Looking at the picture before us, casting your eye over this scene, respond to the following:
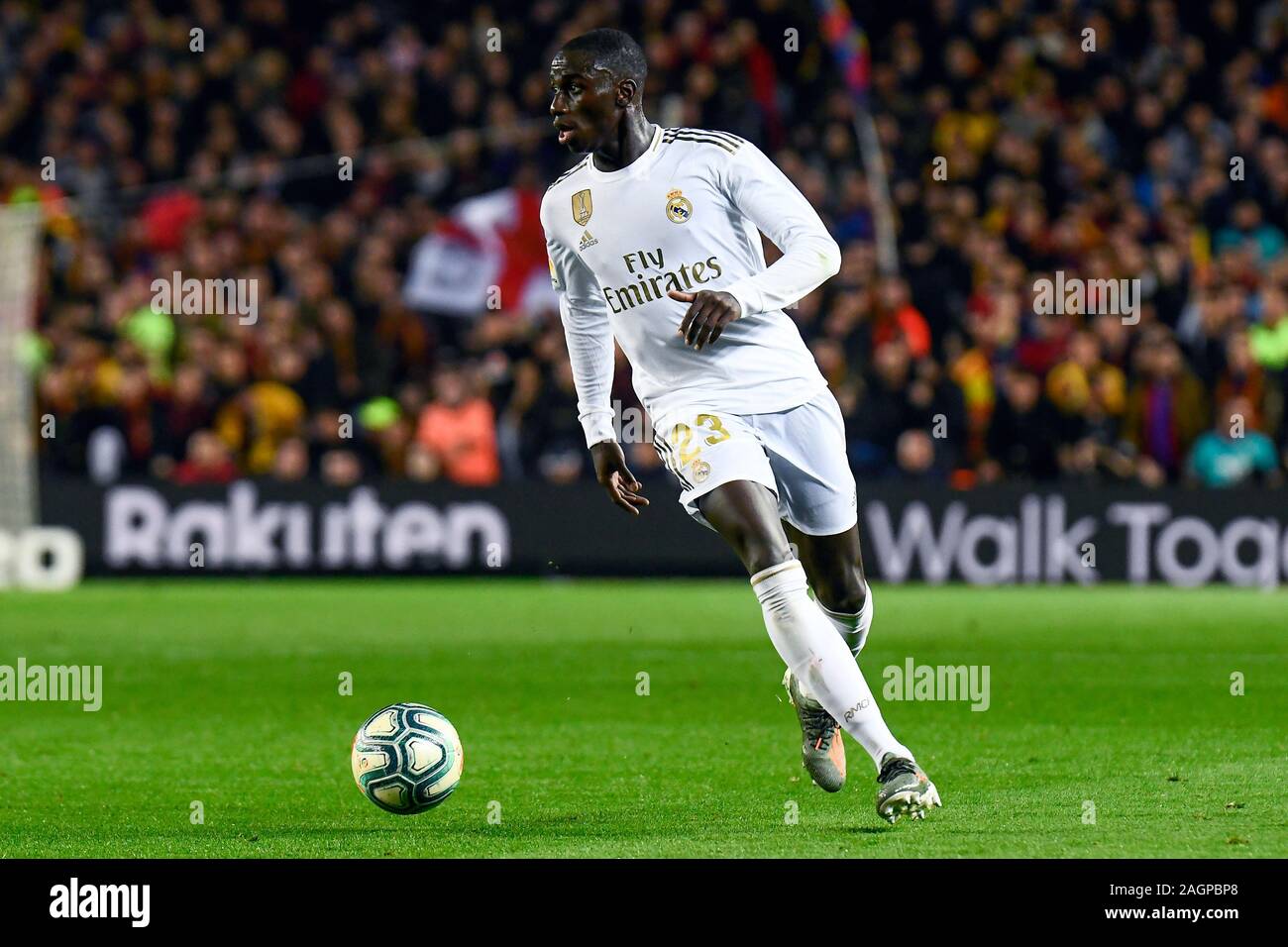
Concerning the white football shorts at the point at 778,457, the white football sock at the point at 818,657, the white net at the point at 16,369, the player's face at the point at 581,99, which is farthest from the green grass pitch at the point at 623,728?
the player's face at the point at 581,99

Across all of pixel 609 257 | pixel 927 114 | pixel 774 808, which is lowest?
pixel 774 808

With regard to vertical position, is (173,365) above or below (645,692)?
above

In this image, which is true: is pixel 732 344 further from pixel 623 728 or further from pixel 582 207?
pixel 623 728

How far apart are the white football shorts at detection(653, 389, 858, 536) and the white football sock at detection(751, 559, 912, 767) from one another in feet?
1.28

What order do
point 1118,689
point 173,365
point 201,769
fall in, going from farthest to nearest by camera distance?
point 173,365 → point 1118,689 → point 201,769

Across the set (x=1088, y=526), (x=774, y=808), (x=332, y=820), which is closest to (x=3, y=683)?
(x=332, y=820)

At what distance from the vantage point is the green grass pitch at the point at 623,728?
22.2 feet

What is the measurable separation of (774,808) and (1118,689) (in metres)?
4.23

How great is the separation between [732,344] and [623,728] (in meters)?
2.86

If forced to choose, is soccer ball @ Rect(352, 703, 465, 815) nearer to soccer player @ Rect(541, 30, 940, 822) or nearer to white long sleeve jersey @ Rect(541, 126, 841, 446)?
soccer player @ Rect(541, 30, 940, 822)

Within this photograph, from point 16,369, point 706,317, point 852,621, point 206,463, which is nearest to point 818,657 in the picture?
point 852,621

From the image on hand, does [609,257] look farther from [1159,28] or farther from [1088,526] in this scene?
[1159,28]

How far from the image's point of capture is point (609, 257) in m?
7.45
